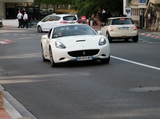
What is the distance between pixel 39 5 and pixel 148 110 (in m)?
80.1

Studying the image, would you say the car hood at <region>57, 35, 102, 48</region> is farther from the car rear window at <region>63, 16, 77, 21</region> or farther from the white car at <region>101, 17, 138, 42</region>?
the car rear window at <region>63, 16, 77, 21</region>

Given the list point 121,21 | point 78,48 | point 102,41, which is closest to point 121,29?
point 121,21

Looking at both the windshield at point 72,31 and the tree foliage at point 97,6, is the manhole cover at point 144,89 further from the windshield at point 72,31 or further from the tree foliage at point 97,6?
the tree foliage at point 97,6

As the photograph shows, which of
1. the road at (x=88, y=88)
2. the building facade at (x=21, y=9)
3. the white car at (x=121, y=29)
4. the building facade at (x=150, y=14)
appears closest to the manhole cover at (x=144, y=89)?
the road at (x=88, y=88)

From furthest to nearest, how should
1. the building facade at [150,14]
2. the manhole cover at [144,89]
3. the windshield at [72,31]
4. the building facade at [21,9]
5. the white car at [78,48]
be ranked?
1. the building facade at [21,9]
2. the building facade at [150,14]
3. the windshield at [72,31]
4. the white car at [78,48]
5. the manhole cover at [144,89]

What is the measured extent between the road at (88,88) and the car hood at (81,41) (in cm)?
69

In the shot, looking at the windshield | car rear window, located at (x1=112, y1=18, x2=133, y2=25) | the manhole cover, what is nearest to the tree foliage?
car rear window, located at (x1=112, y1=18, x2=133, y2=25)

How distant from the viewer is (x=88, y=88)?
39.1ft

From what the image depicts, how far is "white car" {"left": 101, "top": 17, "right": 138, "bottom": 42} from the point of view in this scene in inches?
1177

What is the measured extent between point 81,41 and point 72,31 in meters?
1.28

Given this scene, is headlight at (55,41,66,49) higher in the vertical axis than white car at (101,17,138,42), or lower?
higher

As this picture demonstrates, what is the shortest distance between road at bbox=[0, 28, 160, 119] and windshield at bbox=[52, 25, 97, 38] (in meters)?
1.03

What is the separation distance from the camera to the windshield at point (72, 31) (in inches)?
698

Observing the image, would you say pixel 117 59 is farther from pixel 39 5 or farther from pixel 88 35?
pixel 39 5
